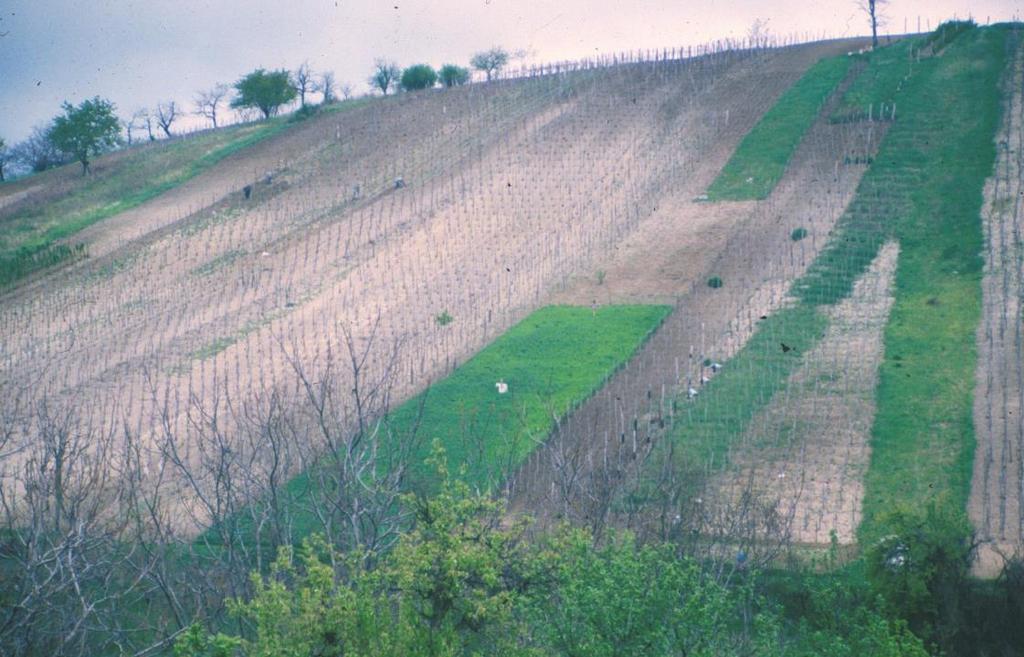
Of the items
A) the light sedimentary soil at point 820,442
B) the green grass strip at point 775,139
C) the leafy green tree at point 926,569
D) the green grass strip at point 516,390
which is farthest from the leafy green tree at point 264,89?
the leafy green tree at point 926,569

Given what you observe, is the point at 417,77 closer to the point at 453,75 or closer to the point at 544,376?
the point at 453,75

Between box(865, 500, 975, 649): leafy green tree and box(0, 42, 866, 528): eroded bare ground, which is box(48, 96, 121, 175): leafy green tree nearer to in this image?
Result: box(0, 42, 866, 528): eroded bare ground

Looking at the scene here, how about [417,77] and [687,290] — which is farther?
[417,77]

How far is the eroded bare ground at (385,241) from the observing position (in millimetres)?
43969

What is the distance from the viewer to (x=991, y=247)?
46156 mm

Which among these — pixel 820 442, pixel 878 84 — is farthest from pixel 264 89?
pixel 820 442

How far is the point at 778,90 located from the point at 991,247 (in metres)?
29.0

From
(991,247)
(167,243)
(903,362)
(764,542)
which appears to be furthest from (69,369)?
(991,247)

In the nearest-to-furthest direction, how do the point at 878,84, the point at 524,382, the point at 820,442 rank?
the point at 820,442 → the point at 524,382 → the point at 878,84

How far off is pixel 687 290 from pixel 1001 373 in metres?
14.9

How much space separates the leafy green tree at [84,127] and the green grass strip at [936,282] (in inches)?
2315

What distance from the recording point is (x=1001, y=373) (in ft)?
120

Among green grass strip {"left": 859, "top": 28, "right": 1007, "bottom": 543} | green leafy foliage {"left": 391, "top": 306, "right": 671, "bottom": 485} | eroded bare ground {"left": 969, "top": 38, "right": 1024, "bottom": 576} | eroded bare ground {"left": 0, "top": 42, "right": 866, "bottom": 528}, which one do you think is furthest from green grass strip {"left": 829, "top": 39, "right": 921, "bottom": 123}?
green leafy foliage {"left": 391, "top": 306, "right": 671, "bottom": 485}

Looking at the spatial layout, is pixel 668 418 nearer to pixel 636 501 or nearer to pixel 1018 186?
pixel 636 501
